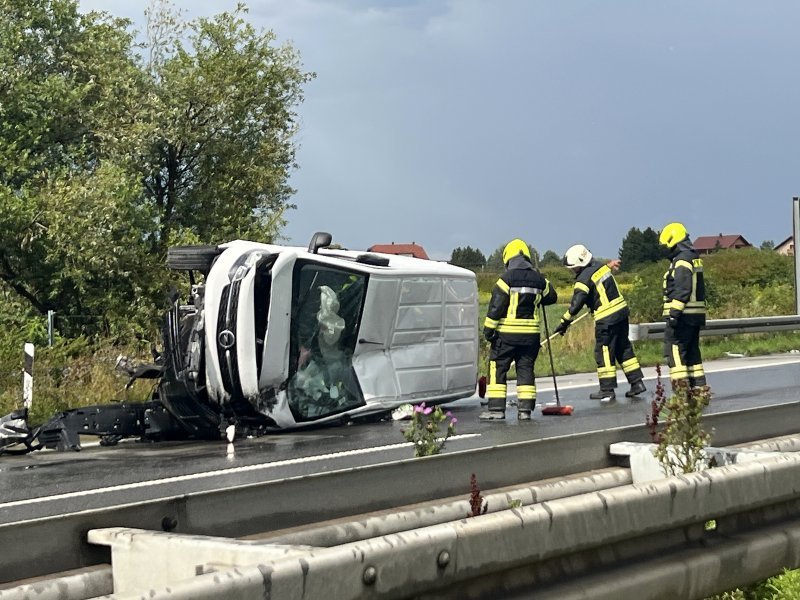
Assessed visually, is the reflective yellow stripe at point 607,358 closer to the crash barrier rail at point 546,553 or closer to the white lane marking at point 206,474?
the white lane marking at point 206,474

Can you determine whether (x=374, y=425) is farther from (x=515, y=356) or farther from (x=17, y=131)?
(x=17, y=131)

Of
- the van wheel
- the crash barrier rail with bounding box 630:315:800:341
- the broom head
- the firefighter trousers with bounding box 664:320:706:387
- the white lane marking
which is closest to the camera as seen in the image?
the white lane marking

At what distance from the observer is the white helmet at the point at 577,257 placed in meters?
14.7

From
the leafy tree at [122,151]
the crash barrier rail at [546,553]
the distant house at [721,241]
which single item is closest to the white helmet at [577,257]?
the crash barrier rail at [546,553]

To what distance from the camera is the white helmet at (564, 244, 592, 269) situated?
14695mm

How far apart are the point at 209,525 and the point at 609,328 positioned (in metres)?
10.8

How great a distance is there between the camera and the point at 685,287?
1422 cm

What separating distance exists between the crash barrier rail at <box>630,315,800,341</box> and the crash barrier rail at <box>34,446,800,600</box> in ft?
55.3

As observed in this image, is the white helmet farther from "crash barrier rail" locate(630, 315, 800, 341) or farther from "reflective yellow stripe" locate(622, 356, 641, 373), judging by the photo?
"crash barrier rail" locate(630, 315, 800, 341)

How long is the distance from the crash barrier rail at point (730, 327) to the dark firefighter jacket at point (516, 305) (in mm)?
8680

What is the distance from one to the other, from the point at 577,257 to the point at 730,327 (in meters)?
9.43

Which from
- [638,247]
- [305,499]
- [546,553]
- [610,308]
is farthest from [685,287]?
[638,247]

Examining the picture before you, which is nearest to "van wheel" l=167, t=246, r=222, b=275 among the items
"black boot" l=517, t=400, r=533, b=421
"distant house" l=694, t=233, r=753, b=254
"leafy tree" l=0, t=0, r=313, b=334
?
"black boot" l=517, t=400, r=533, b=421

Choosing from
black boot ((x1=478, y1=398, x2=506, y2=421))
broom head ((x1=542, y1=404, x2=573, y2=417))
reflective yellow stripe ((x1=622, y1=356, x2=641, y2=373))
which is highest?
reflective yellow stripe ((x1=622, y1=356, x2=641, y2=373))
